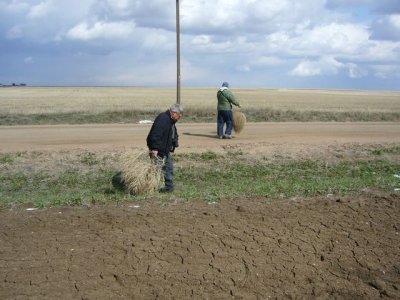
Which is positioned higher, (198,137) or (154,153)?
(154,153)

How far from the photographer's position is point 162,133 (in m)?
8.27

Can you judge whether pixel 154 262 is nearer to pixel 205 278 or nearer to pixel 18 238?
pixel 205 278

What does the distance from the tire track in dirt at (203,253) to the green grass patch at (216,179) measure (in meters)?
1.09

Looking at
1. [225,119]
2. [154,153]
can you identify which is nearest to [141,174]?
[154,153]

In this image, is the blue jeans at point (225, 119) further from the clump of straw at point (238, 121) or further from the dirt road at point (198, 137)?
the clump of straw at point (238, 121)

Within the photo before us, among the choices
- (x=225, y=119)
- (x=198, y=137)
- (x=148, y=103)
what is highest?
(x=225, y=119)

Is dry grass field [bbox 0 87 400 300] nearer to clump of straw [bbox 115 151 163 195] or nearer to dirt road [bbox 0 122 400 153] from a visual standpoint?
clump of straw [bbox 115 151 163 195]

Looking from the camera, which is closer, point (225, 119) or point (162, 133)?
point (162, 133)

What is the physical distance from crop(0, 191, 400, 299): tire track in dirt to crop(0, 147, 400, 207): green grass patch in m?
1.09

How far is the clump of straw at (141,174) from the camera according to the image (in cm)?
844

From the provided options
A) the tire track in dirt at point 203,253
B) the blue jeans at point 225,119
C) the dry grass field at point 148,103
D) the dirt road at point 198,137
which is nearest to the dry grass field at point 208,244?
the tire track in dirt at point 203,253

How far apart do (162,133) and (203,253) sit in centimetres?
296

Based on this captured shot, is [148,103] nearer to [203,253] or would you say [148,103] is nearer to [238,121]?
[238,121]

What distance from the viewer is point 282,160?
503 inches
